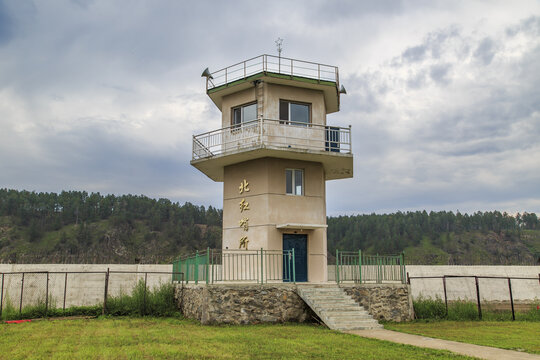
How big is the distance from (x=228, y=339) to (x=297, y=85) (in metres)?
12.7

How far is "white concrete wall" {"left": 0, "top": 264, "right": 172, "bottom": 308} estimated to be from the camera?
82.4ft

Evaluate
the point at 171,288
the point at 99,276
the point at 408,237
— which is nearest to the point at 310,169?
the point at 171,288

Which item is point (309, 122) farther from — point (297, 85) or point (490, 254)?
point (490, 254)

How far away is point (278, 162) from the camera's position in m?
20.4

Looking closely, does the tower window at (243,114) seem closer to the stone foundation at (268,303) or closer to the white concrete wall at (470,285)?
the stone foundation at (268,303)

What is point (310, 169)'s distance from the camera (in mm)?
21047

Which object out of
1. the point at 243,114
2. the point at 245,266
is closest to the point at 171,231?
the point at 243,114

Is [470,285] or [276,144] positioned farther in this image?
[470,285]

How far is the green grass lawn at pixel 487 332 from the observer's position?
11928 millimetres

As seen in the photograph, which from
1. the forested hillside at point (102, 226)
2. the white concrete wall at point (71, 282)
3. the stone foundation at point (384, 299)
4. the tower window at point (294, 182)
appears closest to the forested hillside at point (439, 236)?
the forested hillside at point (102, 226)

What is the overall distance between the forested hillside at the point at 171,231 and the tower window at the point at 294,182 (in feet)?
168

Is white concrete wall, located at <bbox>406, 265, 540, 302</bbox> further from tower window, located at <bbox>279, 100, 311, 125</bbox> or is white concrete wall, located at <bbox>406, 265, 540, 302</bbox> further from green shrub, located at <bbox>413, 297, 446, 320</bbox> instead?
tower window, located at <bbox>279, 100, 311, 125</bbox>

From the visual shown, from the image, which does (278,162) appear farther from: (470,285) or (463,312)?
(470,285)

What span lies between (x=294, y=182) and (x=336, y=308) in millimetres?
6830
